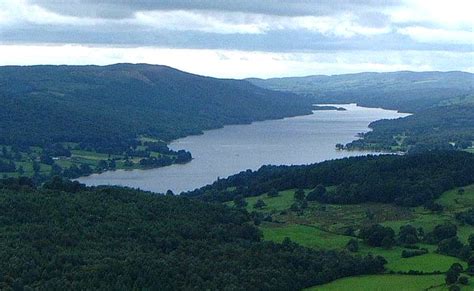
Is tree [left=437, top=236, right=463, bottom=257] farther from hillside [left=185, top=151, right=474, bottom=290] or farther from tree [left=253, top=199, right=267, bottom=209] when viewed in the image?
tree [left=253, top=199, right=267, bottom=209]

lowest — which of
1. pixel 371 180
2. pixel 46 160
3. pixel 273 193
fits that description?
pixel 46 160

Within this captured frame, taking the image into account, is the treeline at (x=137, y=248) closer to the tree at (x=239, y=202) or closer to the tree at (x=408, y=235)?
the tree at (x=408, y=235)

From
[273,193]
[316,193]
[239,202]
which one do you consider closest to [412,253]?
[316,193]

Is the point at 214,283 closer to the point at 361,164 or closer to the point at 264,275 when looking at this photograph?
the point at 264,275

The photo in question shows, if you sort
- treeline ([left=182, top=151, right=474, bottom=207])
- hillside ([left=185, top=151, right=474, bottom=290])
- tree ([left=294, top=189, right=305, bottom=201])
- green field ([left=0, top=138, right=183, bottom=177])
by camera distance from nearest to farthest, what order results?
1. hillside ([left=185, top=151, right=474, bottom=290])
2. treeline ([left=182, top=151, right=474, bottom=207])
3. tree ([left=294, top=189, right=305, bottom=201])
4. green field ([left=0, top=138, right=183, bottom=177])

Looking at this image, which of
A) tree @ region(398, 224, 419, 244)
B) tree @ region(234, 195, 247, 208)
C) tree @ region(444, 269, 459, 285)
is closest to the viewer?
tree @ region(444, 269, 459, 285)

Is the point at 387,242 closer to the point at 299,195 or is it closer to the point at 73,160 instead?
the point at 299,195

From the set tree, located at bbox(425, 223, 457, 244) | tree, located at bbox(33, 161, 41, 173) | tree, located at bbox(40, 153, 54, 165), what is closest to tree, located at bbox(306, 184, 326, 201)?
tree, located at bbox(425, 223, 457, 244)

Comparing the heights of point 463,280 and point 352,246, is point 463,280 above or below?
above
